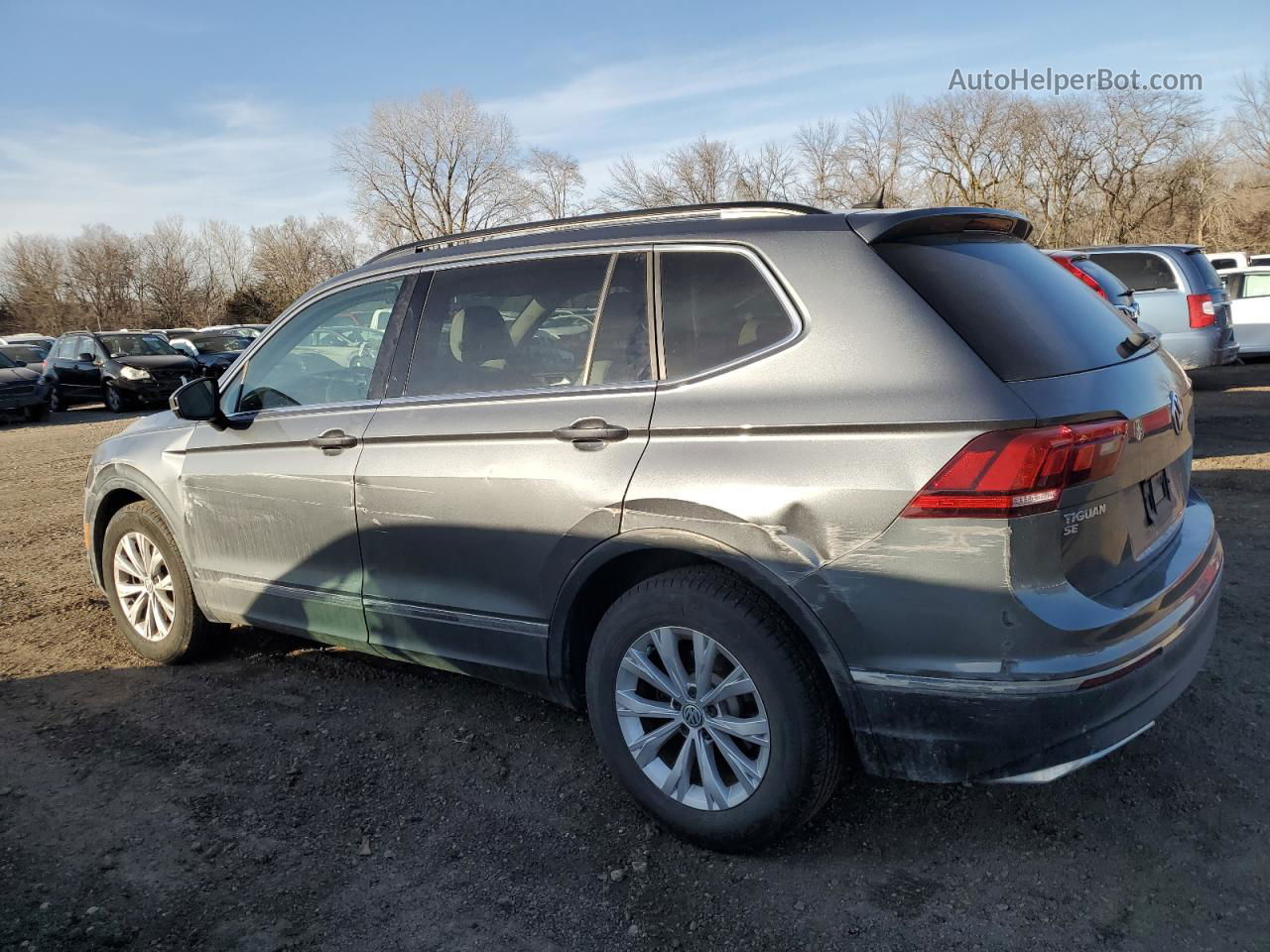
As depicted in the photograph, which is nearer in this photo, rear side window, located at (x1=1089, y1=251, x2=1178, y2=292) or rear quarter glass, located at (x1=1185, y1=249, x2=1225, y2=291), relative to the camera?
rear quarter glass, located at (x1=1185, y1=249, x2=1225, y2=291)

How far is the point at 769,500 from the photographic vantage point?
257cm

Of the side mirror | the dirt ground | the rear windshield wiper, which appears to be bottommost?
the dirt ground

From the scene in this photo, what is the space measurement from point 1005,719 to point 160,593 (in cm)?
391

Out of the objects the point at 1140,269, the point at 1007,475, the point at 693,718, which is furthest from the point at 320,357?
the point at 1140,269

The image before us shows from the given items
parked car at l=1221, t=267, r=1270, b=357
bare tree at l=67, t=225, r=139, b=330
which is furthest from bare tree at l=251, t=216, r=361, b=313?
parked car at l=1221, t=267, r=1270, b=357

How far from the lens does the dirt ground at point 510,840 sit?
2.55 metres

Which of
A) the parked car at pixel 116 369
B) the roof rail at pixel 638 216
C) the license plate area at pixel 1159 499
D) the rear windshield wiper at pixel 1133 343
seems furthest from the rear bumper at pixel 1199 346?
the parked car at pixel 116 369

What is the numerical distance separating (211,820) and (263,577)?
1124 mm

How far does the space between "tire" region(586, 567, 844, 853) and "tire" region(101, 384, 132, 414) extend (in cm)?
2082

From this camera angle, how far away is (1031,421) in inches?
91.4

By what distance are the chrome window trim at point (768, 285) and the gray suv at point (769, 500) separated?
1 cm

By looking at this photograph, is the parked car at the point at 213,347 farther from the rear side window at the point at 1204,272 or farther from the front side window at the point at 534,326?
the front side window at the point at 534,326

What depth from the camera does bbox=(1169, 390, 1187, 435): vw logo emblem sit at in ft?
9.45

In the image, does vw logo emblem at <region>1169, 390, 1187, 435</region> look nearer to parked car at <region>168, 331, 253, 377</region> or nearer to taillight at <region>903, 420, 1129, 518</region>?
taillight at <region>903, 420, 1129, 518</region>
